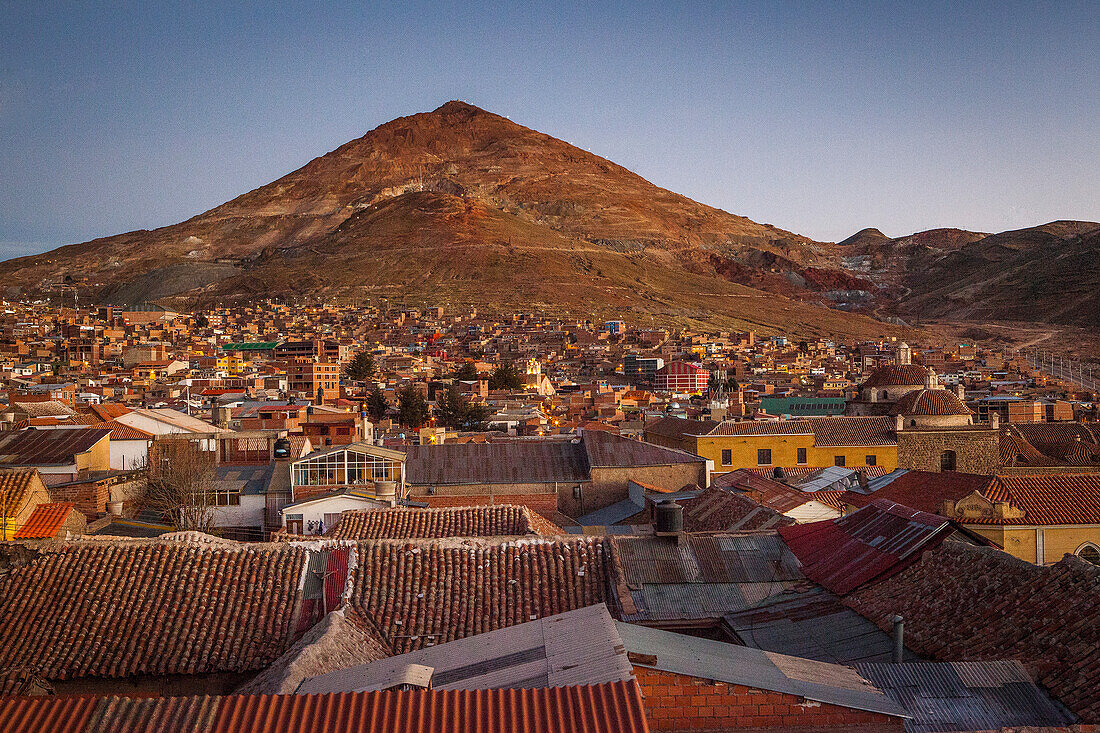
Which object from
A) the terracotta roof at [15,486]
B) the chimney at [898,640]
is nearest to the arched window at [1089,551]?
the chimney at [898,640]

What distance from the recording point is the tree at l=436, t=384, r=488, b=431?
140 feet

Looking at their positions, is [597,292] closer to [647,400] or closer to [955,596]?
[647,400]

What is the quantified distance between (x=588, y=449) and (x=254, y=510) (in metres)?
7.17

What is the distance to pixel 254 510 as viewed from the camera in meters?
16.5

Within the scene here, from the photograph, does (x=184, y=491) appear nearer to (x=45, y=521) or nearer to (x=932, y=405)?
(x=45, y=521)

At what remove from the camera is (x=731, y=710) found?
5.89 m

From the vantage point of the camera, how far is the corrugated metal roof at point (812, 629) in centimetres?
813

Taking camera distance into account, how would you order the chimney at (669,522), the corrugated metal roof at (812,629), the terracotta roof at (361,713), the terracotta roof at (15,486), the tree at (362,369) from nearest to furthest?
1. the terracotta roof at (361,713)
2. the corrugated metal roof at (812,629)
3. the chimney at (669,522)
4. the terracotta roof at (15,486)
5. the tree at (362,369)

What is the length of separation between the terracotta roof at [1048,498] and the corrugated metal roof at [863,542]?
412 cm

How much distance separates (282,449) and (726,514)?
29.1 ft

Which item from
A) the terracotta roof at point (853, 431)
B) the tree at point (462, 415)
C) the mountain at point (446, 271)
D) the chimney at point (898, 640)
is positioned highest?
the mountain at point (446, 271)

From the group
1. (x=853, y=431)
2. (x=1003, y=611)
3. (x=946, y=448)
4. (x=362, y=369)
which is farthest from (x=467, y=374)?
(x=1003, y=611)

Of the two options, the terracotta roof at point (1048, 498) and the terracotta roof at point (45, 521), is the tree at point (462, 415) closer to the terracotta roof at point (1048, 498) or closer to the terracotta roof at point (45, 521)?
the terracotta roof at point (1048, 498)

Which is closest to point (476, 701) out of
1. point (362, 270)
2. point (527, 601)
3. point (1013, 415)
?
point (527, 601)
